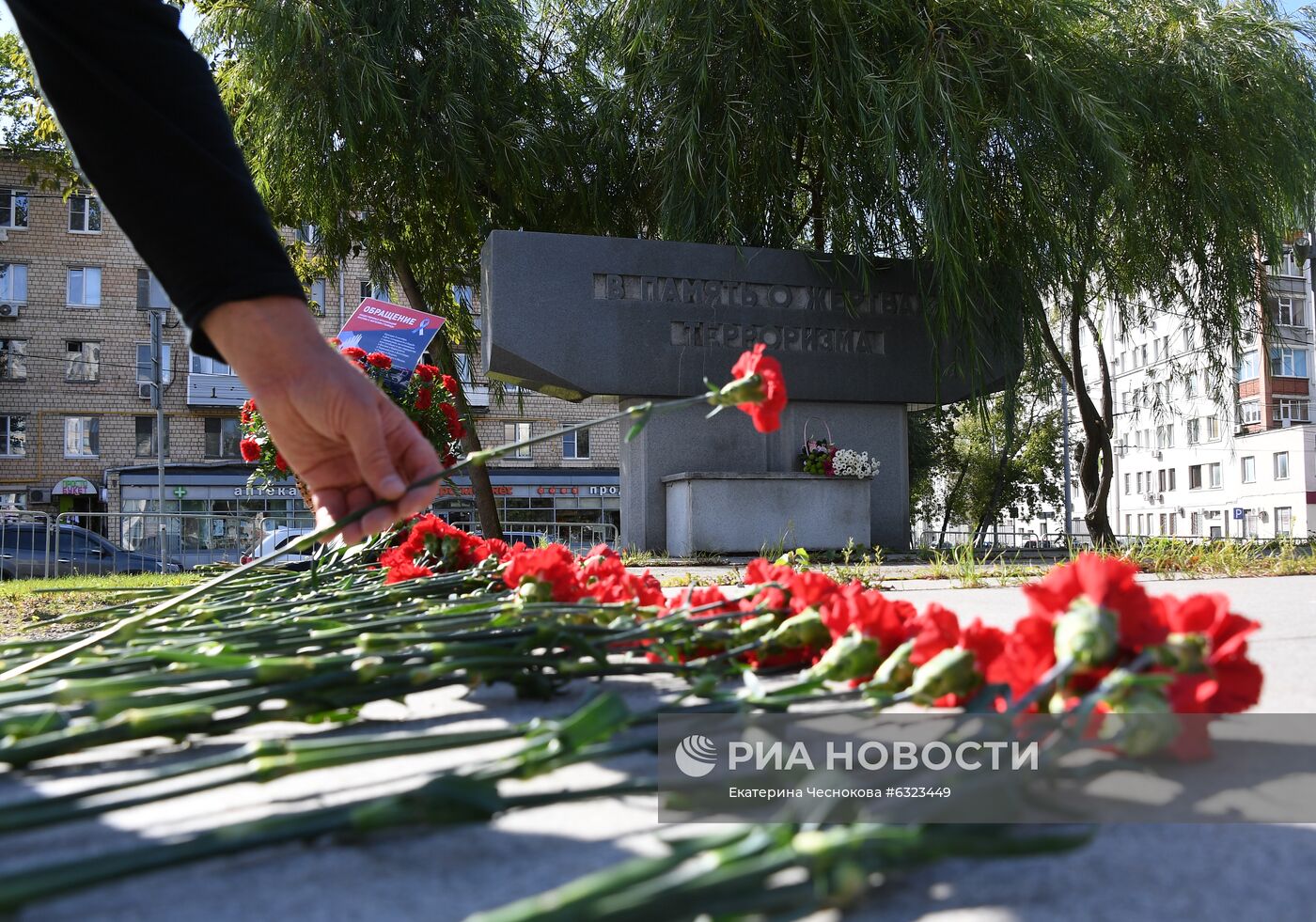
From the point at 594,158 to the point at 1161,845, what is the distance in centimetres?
921

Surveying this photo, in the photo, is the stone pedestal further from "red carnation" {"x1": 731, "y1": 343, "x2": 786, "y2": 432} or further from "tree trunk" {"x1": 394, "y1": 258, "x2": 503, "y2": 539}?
"red carnation" {"x1": 731, "y1": 343, "x2": 786, "y2": 432}

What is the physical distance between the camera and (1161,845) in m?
0.64

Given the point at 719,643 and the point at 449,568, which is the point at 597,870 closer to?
the point at 719,643

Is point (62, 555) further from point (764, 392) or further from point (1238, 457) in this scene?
point (1238, 457)

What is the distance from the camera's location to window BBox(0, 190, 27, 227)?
2612 centimetres

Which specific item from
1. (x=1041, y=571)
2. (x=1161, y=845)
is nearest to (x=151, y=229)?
(x=1161, y=845)

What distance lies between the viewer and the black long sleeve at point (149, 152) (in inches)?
41.9

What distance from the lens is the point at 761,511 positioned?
8305mm

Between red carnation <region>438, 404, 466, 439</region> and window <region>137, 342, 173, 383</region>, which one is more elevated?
window <region>137, 342, 173, 383</region>

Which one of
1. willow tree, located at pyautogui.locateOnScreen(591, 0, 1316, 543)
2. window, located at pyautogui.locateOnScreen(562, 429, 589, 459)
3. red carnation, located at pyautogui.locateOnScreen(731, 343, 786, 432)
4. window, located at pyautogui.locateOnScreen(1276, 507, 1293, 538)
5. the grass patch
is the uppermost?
willow tree, located at pyautogui.locateOnScreen(591, 0, 1316, 543)

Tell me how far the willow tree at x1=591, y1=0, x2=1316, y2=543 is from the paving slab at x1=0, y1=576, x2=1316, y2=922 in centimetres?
655

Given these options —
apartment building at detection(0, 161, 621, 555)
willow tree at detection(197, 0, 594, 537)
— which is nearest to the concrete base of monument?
willow tree at detection(197, 0, 594, 537)

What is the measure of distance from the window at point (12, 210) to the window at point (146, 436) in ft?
19.4

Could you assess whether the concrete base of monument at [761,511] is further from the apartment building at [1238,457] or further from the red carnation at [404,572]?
the apartment building at [1238,457]
